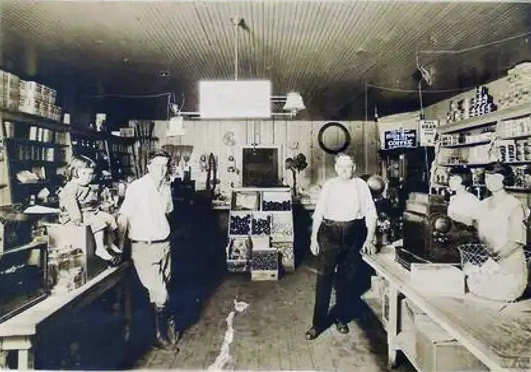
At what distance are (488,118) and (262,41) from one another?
2.75 meters

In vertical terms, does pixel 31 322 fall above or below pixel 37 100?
below

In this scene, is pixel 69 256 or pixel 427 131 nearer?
pixel 69 256

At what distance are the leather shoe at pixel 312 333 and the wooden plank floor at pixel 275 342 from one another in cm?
4

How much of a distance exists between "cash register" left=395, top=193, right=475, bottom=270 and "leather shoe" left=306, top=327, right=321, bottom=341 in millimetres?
1062

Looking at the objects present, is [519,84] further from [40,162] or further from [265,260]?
[40,162]

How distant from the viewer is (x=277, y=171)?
26.2 ft

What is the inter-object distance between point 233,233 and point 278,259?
663 millimetres

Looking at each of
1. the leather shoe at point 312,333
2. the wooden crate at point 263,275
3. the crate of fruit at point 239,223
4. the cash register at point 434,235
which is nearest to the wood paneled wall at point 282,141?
the crate of fruit at point 239,223

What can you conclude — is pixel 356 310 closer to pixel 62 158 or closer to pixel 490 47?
A: pixel 490 47

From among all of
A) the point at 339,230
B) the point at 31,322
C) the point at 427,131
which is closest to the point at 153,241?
the point at 31,322

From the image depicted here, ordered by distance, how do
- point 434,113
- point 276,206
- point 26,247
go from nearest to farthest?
point 26,247 < point 276,206 < point 434,113

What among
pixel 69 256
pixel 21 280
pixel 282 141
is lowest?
pixel 21 280

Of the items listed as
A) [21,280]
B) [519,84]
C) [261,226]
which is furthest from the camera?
[261,226]

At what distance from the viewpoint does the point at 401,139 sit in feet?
21.9
